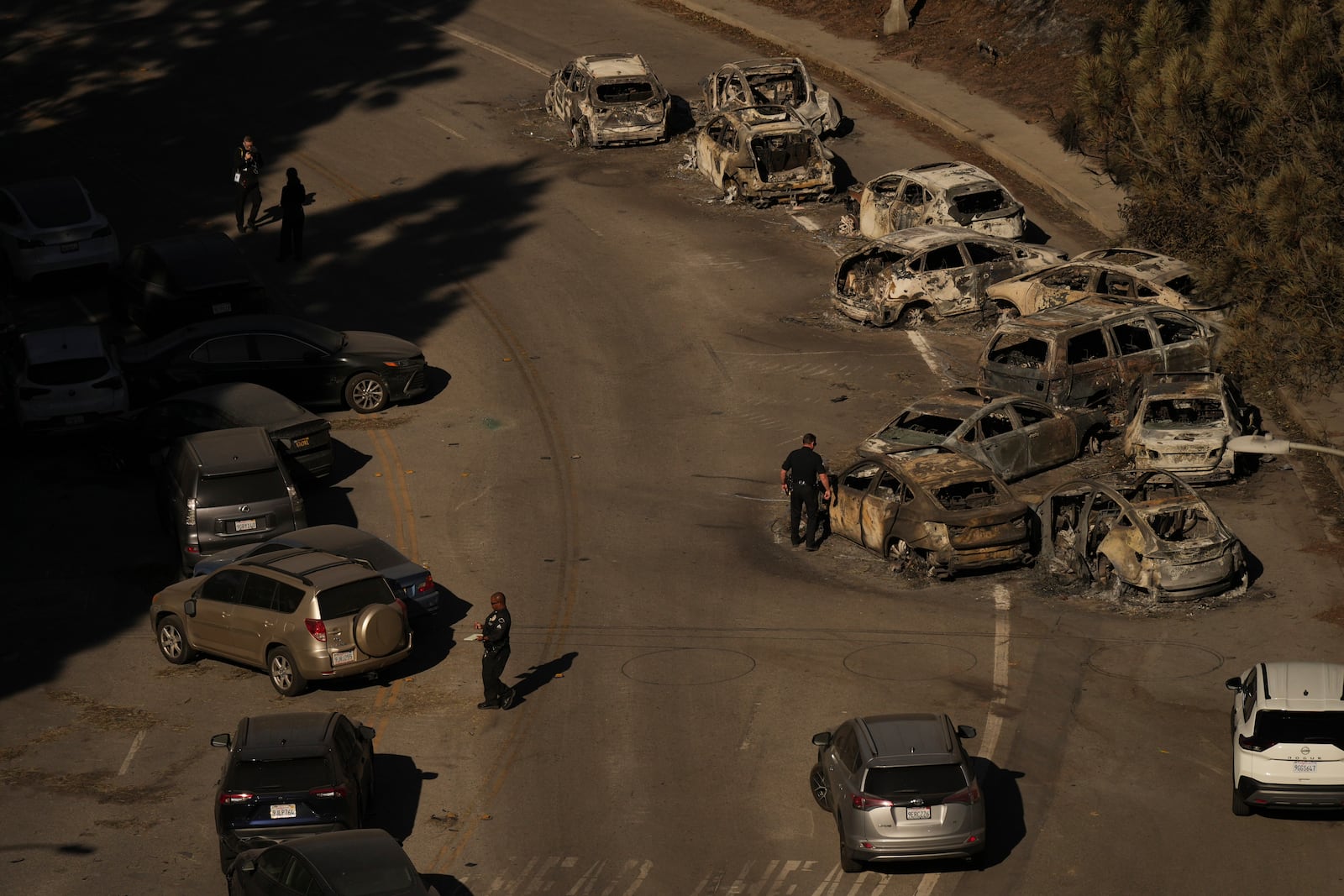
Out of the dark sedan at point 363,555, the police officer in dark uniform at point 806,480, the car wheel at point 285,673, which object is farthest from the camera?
the police officer in dark uniform at point 806,480

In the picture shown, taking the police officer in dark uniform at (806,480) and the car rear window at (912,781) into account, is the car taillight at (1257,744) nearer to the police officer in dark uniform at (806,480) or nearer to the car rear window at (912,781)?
the car rear window at (912,781)

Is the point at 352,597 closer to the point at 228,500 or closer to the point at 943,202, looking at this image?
the point at 228,500

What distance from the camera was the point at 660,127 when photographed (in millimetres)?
40594

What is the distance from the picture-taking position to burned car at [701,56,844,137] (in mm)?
40250

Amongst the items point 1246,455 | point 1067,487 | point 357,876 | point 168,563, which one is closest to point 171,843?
point 357,876

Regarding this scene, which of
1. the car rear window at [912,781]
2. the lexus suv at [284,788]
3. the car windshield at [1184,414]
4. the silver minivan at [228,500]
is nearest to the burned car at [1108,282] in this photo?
the car windshield at [1184,414]

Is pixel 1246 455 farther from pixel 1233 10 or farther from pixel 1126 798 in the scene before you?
pixel 1126 798

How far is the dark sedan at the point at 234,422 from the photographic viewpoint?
26.1 meters

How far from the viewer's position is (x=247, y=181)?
36.3 metres

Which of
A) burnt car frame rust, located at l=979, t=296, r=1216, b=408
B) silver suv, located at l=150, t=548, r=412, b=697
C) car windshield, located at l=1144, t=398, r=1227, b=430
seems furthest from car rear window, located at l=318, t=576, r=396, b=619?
car windshield, located at l=1144, t=398, r=1227, b=430

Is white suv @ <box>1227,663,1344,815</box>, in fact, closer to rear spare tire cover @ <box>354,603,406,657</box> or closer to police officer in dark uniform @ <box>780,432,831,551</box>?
police officer in dark uniform @ <box>780,432,831,551</box>

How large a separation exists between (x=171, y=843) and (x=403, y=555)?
5989 millimetres

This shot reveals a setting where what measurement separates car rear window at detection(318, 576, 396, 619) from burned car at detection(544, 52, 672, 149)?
71.0 feet

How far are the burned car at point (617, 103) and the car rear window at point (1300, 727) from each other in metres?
25.9
